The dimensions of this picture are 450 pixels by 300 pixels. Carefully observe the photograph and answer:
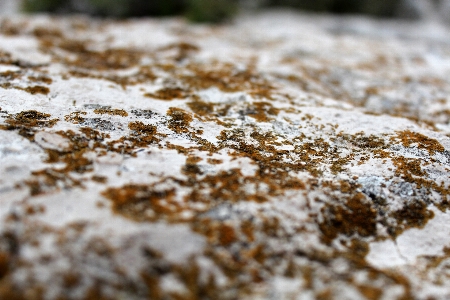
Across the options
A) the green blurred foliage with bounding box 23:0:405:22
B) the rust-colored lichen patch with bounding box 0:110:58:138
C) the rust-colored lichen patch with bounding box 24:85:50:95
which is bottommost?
the rust-colored lichen patch with bounding box 0:110:58:138

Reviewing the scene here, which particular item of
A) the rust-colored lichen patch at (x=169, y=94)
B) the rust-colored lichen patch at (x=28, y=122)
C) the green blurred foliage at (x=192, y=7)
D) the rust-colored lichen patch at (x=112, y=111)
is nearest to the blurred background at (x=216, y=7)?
the green blurred foliage at (x=192, y=7)

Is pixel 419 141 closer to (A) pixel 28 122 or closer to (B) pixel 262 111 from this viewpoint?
(B) pixel 262 111

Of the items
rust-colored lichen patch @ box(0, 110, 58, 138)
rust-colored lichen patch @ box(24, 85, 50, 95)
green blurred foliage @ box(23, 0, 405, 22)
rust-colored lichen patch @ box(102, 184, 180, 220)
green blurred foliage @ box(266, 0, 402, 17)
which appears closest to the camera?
rust-colored lichen patch @ box(102, 184, 180, 220)

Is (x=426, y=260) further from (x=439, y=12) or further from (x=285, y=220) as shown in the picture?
(x=439, y=12)

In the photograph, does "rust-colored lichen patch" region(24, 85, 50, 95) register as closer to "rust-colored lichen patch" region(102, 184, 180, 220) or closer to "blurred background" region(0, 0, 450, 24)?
"rust-colored lichen patch" region(102, 184, 180, 220)

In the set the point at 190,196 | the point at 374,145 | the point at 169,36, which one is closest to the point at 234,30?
the point at 169,36

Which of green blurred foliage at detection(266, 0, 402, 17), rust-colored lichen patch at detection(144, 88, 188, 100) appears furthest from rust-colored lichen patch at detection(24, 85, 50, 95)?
green blurred foliage at detection(266, 0, 402, 17)
